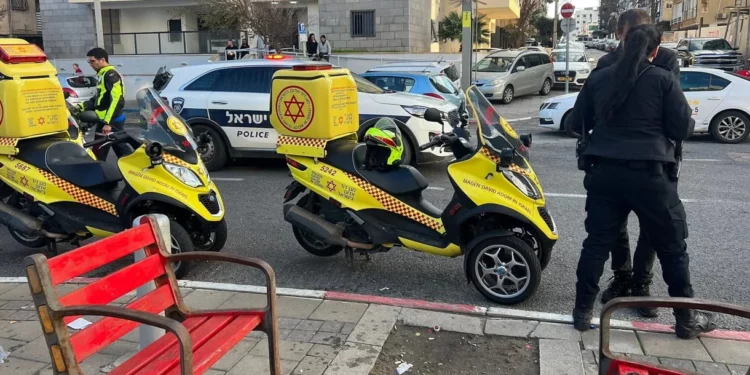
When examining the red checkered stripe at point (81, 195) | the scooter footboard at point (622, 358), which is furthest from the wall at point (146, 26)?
the scooter footboard at point (622, 358)

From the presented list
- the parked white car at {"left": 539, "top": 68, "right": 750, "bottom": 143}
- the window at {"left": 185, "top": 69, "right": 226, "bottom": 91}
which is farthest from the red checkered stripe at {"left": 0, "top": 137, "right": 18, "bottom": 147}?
the parked white car at {"left": 539, "top": 68, "right": 750, "bottom": 143}

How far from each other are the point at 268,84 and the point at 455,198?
18.7 feet

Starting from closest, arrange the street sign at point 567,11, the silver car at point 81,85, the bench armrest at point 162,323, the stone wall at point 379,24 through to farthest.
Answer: the bench armrest at point 162,323 → the silver car at point 81,85 → the street sign at point 567,11 → the stone wall at point 379,24

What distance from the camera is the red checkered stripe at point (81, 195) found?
5.55 m

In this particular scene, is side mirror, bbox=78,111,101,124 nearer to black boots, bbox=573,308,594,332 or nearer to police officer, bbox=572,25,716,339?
police officer, bbox=572,25,716,339

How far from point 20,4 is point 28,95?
3136 cm

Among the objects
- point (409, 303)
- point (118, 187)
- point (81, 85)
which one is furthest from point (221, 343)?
point (81, 85)

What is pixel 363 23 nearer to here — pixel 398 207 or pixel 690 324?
pixel 398 207

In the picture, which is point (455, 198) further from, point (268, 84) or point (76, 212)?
point (268, 84)

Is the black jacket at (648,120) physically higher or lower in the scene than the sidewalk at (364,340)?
higher

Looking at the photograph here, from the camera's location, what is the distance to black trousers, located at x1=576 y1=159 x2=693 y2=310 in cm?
381

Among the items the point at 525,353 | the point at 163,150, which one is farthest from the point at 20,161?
the point at 525,353

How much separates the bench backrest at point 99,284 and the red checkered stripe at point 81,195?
8.44ft

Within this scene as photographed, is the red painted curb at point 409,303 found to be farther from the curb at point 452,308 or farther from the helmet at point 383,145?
the helmet at point 383,145
